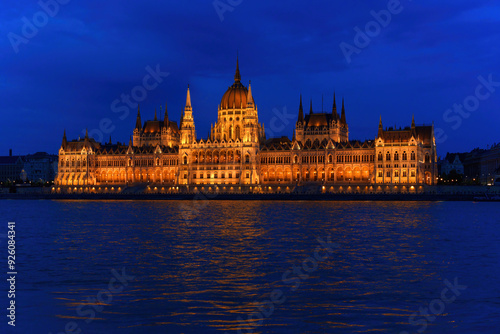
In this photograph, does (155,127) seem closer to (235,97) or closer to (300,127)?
(235,97)

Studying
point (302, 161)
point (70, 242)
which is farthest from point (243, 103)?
point (70, 242)

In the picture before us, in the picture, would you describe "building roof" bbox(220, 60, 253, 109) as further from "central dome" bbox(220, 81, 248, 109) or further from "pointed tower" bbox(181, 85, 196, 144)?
"pointed tower" bbox(181, 85, 196, 144)

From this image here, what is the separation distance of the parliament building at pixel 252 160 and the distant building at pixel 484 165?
18.0 meters

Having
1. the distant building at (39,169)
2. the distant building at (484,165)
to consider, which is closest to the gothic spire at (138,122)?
the distant building at (39,169)

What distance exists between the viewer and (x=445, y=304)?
1891 cm

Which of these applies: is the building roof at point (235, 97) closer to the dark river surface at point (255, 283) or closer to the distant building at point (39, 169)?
the distant building at point (39, 169)

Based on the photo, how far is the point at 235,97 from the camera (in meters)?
147

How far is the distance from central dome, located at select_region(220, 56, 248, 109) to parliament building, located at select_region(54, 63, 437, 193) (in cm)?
25

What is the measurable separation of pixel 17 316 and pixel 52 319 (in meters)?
1.11

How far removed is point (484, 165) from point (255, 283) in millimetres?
141351

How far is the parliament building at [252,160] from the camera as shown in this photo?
123500 mm

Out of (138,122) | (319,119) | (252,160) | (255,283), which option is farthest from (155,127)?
(255,283)

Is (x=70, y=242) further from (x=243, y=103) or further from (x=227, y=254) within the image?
(x=243, y=103)

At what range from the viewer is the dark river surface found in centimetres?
1664
